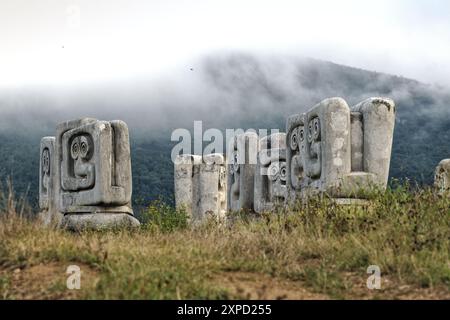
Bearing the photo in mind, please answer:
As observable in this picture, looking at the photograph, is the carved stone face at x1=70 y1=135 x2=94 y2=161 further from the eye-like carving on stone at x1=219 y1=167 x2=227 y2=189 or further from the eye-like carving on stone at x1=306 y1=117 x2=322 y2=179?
the eye-like carving on stone at x1=219 y1=167 x2=227 y2=189

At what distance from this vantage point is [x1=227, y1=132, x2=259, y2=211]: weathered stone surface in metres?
16.2

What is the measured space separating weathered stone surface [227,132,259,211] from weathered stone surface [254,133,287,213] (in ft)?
2.86

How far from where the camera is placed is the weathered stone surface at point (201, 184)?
17547mm

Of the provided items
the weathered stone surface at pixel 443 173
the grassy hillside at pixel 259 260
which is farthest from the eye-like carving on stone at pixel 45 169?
the weathered stone surface at pixel 443 173

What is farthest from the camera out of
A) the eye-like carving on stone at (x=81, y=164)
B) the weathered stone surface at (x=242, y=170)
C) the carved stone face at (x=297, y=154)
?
the weathered stone surface at (x=242, y=170)

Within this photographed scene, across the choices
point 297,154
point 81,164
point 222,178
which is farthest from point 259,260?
point 222,178

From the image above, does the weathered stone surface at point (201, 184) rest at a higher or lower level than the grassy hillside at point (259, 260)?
higher

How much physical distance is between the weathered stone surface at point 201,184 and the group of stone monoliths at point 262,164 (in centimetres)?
71

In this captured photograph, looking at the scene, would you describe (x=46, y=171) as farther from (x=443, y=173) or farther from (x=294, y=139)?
(x=443, y=173)

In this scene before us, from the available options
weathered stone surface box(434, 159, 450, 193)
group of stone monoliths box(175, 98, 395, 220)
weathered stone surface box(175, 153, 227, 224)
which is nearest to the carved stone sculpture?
weathered stone surface box(175, 153, 227, 224)

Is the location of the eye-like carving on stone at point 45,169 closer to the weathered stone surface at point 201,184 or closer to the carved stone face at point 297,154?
the weathered stone surface at point 201,184

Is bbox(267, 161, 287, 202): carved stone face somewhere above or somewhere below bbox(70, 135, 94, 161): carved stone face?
below

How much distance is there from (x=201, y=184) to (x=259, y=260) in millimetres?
11672
